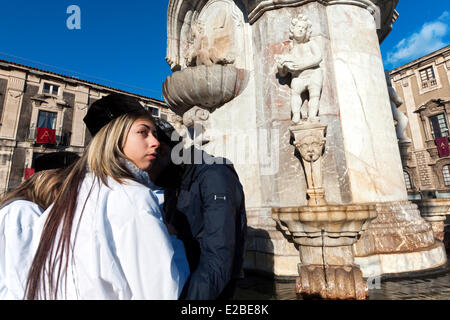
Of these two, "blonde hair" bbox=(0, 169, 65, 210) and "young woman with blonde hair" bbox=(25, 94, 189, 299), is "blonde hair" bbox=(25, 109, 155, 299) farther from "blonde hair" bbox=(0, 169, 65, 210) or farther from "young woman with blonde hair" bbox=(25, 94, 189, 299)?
"blonde hair" bbox=(0, 169, 65, 210)

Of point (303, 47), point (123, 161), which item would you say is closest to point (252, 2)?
point (303, 47)

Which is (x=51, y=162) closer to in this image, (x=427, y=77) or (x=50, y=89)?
(x=50, y=89)

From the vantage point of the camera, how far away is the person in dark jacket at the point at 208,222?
0.79 meters

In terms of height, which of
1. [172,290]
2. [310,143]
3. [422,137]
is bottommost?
[172,290]

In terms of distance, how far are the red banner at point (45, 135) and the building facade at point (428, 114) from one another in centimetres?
3173

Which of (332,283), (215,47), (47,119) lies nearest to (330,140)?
(332,283)

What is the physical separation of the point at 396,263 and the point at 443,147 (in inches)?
1024

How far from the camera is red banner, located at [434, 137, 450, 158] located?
21345mm

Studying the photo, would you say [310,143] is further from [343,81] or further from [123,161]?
[123,161]

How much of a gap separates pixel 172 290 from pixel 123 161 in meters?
0.49

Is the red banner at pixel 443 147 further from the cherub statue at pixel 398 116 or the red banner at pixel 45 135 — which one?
the red banner at pixel 45 135

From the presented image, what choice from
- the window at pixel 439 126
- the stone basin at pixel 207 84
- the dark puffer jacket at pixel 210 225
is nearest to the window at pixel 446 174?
the window at pixel 439 126

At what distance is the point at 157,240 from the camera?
0.68 meters
